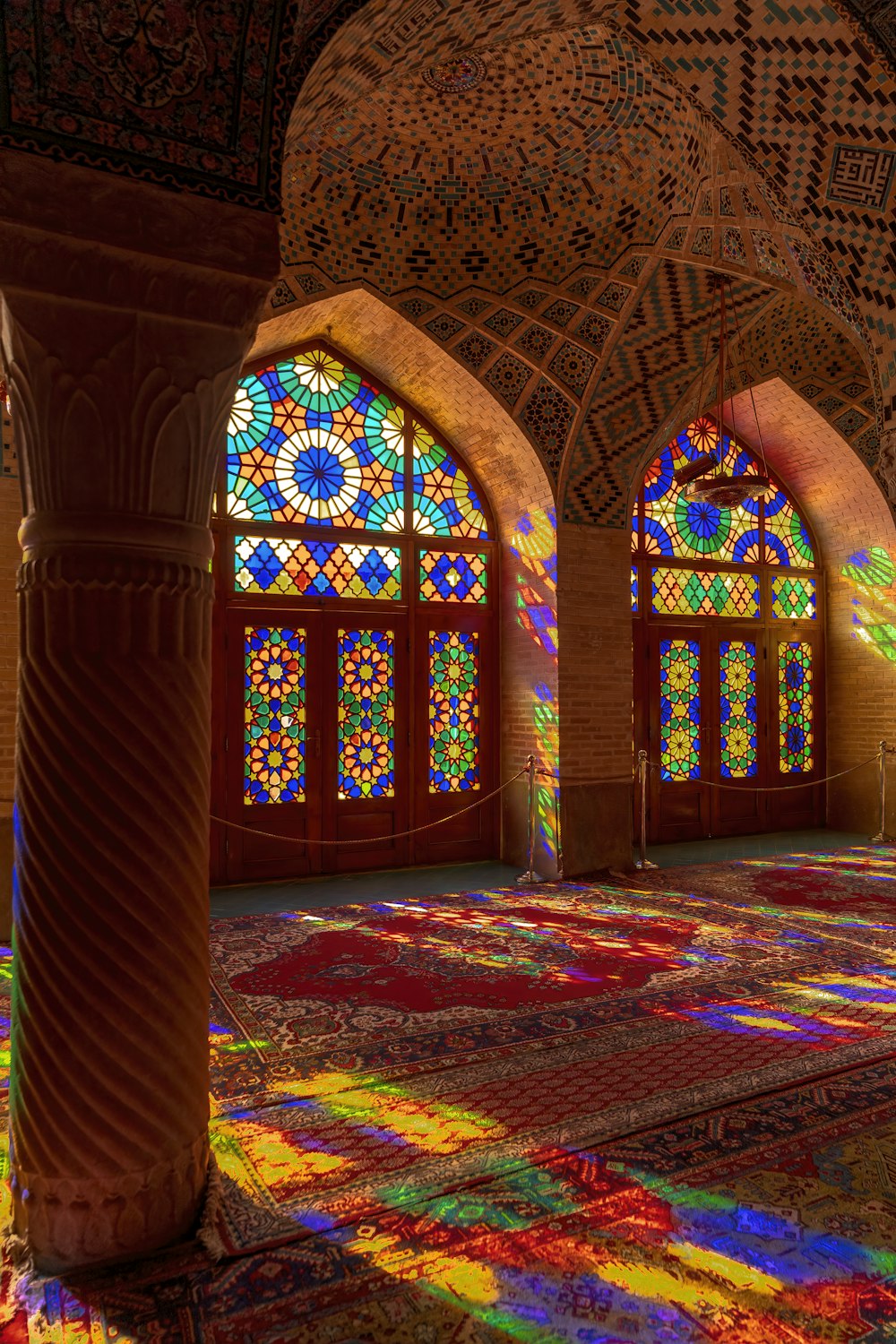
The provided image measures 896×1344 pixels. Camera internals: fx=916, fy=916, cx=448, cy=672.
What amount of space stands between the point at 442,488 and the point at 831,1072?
19.5ft

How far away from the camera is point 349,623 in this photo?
785cm

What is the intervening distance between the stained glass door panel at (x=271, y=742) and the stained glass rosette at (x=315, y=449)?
3.02 ft

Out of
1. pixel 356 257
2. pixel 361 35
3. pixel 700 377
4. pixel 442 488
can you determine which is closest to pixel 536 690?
pixel 442 488

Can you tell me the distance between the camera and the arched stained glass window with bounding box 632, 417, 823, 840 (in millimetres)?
9297

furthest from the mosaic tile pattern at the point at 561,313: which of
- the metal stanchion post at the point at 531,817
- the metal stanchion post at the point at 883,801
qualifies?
the metal stanchion post at the point at 883,801

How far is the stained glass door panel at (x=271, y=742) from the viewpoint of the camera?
7.36 meters

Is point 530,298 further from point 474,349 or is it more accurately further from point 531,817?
point 531,817

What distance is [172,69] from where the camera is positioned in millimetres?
2486

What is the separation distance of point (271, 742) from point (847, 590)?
6.70m

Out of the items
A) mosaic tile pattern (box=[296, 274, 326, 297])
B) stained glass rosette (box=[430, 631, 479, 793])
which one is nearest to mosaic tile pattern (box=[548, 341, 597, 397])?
mosaic tile pattern (box=[296, 274, 326, 297])

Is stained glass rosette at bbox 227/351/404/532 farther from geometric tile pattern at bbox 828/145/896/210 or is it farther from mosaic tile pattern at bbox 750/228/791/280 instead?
geometric tile pattern at bbox 828/145/896/210

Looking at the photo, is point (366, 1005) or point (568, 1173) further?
point (366, 1005)

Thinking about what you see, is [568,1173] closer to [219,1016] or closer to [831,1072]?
[831,1072]

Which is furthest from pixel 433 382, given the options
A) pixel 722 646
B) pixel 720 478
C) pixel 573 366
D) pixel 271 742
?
pixel 722 646
